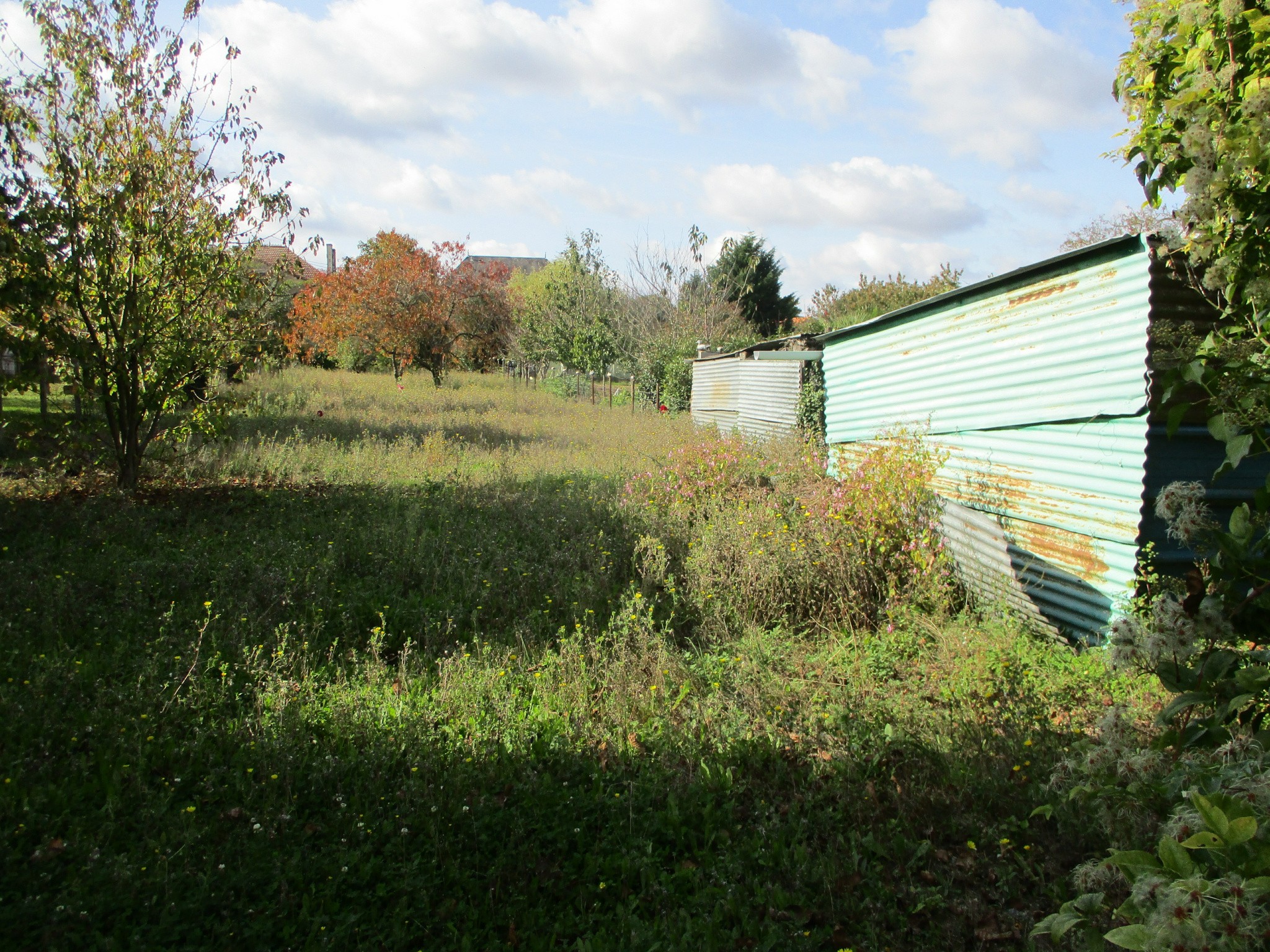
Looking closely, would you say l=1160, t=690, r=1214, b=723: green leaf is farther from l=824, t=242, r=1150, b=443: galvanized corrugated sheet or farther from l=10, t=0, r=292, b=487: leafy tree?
l=10, t=0, r=292, b=487: leafy tree

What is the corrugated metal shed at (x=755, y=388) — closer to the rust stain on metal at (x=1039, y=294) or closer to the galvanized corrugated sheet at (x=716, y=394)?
the galvanized corrugated sheet at (x=716, y=394)

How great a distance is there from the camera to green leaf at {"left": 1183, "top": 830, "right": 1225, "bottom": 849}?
3.50ft

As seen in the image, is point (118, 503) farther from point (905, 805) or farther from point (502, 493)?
point (905, 805)

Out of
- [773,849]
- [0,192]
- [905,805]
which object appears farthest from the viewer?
[0,192]

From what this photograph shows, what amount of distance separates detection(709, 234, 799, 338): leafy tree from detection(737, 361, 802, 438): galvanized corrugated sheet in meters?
14.5

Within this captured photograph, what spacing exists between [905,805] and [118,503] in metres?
7.90

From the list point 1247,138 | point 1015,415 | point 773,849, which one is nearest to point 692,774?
point 773,849

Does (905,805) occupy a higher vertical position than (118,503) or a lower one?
lower

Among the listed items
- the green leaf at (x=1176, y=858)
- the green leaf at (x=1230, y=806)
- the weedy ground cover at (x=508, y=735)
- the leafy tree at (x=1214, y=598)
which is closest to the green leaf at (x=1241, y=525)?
the leafy tree at (x=1214, y=598)

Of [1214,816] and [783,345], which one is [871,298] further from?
[1214,816]

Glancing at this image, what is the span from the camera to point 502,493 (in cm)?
920

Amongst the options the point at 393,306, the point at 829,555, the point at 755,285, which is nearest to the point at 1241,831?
the point at 829,555

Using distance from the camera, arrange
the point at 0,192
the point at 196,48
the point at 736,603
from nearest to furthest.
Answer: the point at 736,603
the point at 0,192
the point at 196,48

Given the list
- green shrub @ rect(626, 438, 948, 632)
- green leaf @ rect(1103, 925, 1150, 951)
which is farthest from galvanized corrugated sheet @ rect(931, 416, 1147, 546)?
green leaf @ rect(1103, 925, 1150, 951)
